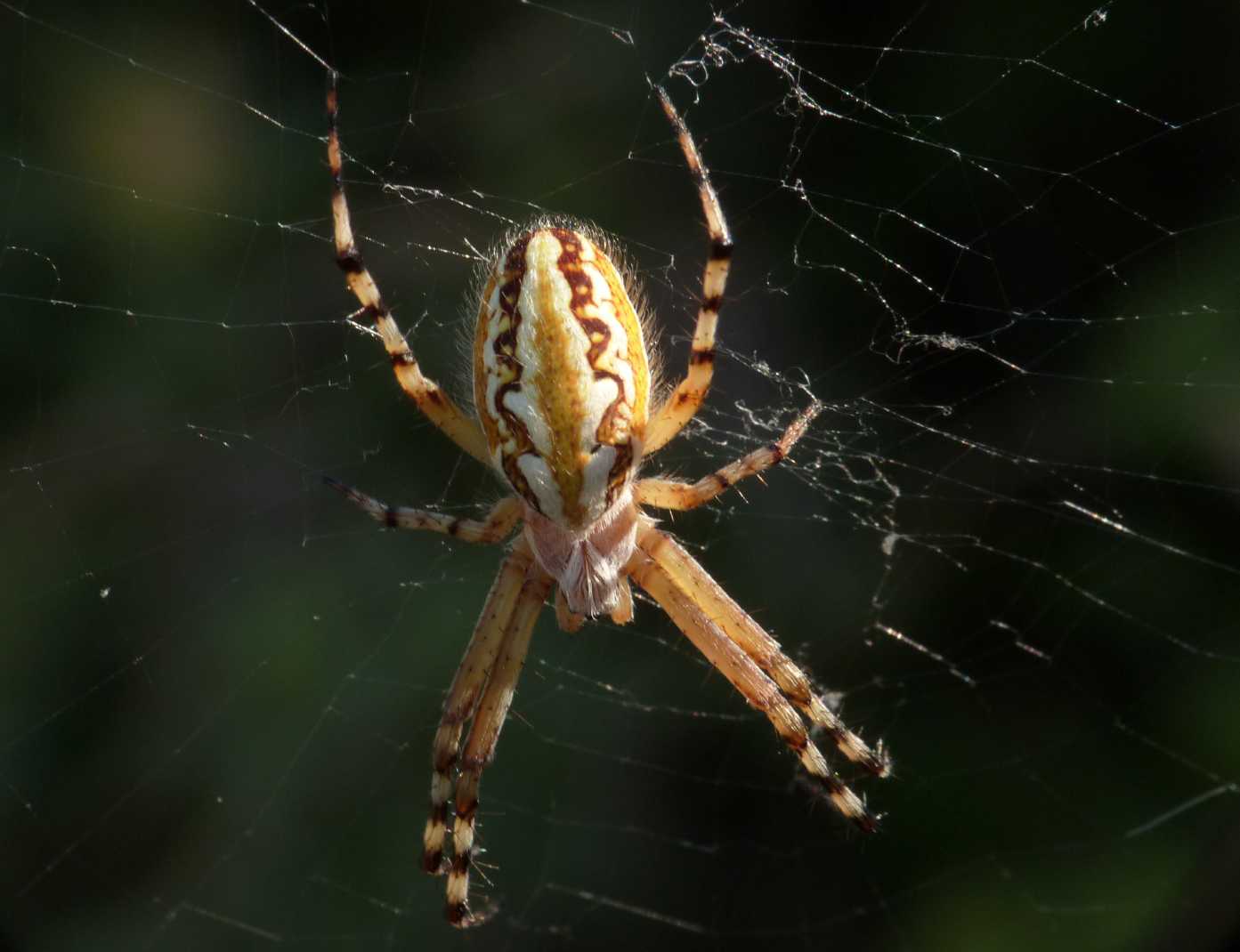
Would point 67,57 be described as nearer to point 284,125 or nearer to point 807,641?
point 284,125

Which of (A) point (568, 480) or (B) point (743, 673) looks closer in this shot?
(A) point (568, 480)

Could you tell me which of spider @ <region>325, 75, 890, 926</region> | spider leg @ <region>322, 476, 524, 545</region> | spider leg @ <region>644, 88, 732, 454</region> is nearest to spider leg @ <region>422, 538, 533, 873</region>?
spider @ <region>325, 75, 890, 926</region>

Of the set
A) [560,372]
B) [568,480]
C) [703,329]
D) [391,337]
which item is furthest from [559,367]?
[391,337]

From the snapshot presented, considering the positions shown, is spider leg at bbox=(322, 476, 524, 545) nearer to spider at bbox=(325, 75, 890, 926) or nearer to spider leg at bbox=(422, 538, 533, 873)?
spider at bbox=(325, 75, 890, 926)

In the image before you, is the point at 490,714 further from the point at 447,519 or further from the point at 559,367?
the point at 559,367

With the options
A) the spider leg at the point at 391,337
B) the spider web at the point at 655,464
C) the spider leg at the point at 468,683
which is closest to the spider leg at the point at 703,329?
the spider leg at the point at 391,337

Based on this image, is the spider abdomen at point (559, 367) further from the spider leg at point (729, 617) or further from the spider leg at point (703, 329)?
the spider leg at point (729, 617)
